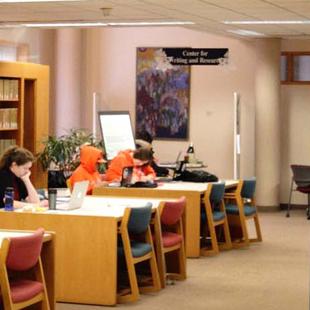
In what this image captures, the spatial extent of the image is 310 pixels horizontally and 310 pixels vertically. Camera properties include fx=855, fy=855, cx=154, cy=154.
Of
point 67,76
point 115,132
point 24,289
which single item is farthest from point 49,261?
point 67,76

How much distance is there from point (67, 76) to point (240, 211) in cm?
565

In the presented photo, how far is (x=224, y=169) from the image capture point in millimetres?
14789

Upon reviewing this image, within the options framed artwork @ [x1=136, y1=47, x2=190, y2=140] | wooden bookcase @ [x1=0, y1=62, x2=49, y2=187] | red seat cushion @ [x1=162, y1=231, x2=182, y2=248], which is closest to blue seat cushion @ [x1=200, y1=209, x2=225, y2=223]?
red seat cushion @ [x1=162, y1=231, x2=182, y2=248]

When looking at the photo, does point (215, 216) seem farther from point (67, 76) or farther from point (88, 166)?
point (67, 76)

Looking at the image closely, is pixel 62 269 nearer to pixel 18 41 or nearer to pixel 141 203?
pixel 141 203

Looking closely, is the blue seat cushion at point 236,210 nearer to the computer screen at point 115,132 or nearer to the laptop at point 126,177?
the laptop at point 126,177

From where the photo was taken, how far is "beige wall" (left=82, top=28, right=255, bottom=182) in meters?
14.5

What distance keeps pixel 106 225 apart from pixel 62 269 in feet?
1.95

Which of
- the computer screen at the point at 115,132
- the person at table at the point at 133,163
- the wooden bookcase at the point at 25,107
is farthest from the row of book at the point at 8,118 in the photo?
the person at table at the point at 133,163

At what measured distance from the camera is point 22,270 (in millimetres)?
5930

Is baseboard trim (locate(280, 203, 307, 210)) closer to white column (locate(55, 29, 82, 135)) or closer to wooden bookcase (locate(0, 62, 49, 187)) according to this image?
white column (locate(55, 29, 82, 135))

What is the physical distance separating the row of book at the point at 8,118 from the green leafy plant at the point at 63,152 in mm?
729

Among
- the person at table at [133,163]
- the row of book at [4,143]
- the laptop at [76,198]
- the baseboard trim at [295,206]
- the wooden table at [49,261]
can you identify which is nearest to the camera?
the wooden table at [49,261]

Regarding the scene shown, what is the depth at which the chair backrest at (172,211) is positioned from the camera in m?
8.09
